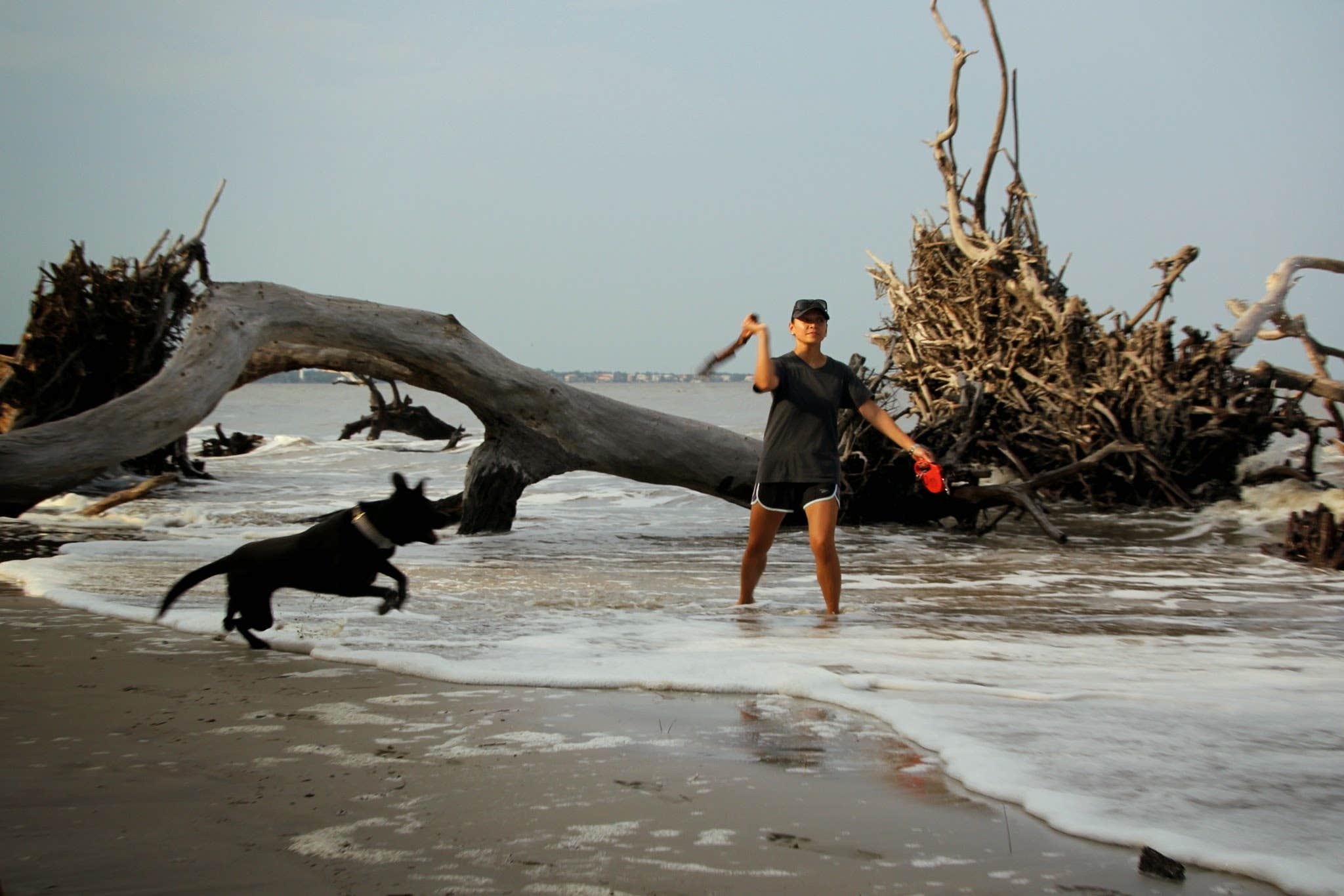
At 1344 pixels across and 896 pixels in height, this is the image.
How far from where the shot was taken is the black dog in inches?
213

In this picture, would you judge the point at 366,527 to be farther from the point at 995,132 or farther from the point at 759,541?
the point at 995,132

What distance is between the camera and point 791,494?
716 centimetres

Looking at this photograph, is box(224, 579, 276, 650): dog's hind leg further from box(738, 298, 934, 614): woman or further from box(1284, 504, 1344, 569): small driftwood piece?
box(1284, 504, 1344, 569): small driftwood piece

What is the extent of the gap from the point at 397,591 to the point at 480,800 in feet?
9.00

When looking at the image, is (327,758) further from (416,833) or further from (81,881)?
(81,881)

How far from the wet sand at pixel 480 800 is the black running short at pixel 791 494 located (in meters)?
2.58

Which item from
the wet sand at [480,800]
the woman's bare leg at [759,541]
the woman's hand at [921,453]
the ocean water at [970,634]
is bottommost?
the wet sand at [480,800]

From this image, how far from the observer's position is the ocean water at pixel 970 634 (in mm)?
3543

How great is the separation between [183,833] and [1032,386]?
1317cm

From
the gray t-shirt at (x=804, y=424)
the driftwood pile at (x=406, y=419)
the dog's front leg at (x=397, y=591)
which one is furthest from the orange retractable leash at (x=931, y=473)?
the driftwood pile at (x=406, y=419)

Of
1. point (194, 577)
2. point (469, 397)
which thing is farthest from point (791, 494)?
point (469, 397)

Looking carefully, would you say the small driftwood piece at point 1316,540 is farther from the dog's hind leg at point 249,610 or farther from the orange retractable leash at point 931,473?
the dog's hind leg at point 249,610

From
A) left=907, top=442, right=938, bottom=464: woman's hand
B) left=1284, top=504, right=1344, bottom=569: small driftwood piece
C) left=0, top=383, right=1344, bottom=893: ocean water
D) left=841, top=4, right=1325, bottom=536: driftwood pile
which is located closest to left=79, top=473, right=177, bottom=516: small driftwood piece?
left=0, top=383, right=1344, bottom=893: ocean water

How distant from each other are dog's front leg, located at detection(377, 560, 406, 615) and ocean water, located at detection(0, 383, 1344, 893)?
154mm
